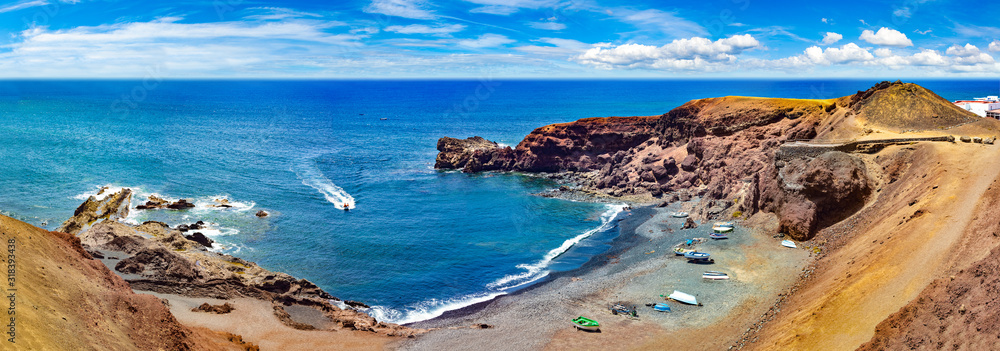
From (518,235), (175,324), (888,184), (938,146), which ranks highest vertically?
(938,146)

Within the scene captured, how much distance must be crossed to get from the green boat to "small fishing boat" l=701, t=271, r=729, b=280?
12053 millimetres

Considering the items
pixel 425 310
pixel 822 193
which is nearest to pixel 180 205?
pixel 425 310

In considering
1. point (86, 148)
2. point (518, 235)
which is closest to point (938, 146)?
point (518, 235)

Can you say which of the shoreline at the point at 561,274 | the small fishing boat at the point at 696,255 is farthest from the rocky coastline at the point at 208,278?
the small fishing boat at the point at 696,255

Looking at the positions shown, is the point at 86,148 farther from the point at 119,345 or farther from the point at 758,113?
the point at 758,113

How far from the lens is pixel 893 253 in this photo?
107ft

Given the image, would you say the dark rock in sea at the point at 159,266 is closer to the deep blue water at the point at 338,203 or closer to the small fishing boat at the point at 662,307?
the deep blue water at the point at 338,203

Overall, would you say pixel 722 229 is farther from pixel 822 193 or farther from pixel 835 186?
pixel 835 186

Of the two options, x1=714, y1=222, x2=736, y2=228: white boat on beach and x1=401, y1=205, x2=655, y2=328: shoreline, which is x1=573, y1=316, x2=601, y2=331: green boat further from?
x1=714, y1=222, x2=736, y2=228: white boat on beach

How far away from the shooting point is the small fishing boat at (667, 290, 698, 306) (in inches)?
1581

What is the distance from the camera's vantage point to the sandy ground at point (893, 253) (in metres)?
27.5

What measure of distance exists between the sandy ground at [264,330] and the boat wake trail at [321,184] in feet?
116

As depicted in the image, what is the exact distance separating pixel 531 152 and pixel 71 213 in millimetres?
66869

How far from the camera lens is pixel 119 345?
20.6m
